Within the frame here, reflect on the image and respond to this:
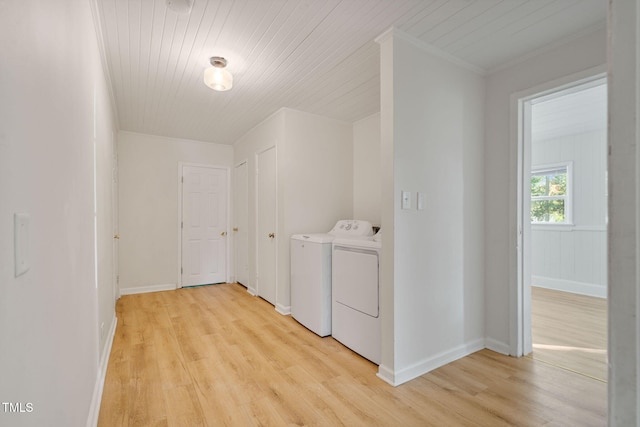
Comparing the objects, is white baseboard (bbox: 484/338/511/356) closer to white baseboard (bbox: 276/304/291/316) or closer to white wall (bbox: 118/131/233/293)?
white baseboard (bbox: 276/304/291/316)

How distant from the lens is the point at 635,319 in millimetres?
385

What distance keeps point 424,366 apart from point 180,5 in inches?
112

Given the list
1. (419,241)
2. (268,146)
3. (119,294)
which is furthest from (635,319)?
(119,294)

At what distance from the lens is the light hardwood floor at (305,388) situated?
1621 mm

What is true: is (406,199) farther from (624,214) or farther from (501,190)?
(624,214)

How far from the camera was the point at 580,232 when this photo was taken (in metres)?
4.19

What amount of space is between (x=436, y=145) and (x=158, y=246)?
4.14 metres

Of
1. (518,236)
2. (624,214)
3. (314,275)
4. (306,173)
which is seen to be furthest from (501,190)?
(624,214)

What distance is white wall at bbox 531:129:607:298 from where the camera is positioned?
399 cm

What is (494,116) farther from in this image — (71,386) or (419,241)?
(71,386)

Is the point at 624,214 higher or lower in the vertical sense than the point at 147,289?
→ higher

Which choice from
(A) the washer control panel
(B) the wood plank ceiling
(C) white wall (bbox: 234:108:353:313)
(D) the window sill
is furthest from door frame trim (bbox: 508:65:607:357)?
(D) the window sill

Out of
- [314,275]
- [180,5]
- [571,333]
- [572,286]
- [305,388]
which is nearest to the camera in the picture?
[180,5]

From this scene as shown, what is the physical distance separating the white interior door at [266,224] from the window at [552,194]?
14.0 ft
